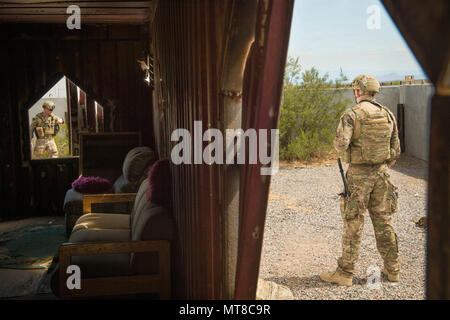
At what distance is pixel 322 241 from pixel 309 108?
236 inches

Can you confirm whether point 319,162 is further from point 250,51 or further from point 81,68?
point 250,51

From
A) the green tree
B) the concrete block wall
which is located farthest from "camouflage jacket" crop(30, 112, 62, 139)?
the concrete block wall

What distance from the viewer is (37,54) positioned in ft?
21.1

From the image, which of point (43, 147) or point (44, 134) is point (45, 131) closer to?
point (44, 134)

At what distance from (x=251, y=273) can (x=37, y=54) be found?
5.98 m

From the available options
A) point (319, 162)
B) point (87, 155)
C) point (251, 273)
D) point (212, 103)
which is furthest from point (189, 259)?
point (319, 162)

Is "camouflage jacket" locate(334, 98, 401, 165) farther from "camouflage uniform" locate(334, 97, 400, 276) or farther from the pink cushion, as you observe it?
the pink cushion

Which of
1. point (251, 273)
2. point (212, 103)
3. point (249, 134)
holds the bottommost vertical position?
point (251, 273)

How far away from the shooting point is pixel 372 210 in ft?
12.2

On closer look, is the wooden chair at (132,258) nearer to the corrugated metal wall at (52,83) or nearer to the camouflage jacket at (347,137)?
the camouflage jacket at (347,137)

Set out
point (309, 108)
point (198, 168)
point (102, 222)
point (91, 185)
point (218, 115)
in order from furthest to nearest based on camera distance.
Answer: point (309, 108) → point (91, 185) → point (102, 222) → point (198, 168) → point (218, 115)

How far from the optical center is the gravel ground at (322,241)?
364 centimetres

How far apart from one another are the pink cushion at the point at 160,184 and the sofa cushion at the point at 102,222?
811mm

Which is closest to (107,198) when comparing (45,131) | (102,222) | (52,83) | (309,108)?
(102,222)
